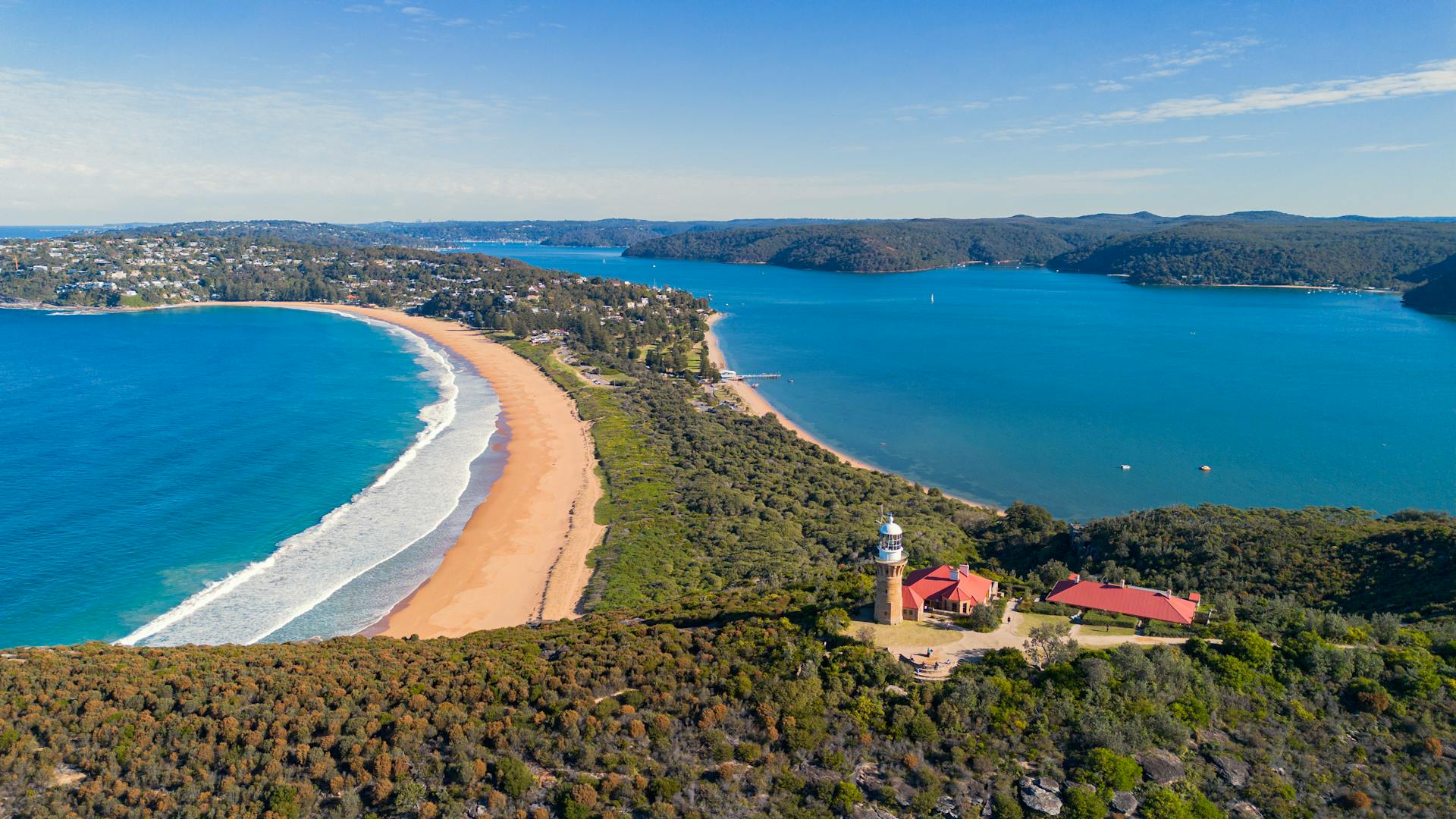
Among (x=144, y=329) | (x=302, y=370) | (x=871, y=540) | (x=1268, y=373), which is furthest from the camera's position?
(x=144, y=329)

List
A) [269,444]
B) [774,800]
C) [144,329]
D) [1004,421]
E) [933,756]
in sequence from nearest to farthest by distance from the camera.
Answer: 1. [774,800]
2. [933,756]
3. [269,444]
4. [1004,421]
5. [144,329]

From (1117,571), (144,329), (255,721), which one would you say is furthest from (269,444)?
(144,329)

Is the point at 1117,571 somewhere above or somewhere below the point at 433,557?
above

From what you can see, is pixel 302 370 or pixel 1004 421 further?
pixel 302 370

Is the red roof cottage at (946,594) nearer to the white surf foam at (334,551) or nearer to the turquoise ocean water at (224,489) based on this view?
the turquoise ocean water at (224,489)

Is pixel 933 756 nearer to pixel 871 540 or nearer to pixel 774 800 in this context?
pixel 774 800

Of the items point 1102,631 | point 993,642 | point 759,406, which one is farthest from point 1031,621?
point 759,406

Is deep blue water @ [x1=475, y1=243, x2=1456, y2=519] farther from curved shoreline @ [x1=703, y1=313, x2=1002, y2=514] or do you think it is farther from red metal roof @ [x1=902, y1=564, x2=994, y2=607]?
red metal roof @ [x1=902, y1=564, x2=994, y2=607]

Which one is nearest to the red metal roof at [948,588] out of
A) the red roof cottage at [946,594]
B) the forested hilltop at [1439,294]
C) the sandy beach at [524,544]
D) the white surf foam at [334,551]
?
the red roof cottage at [946,594]
